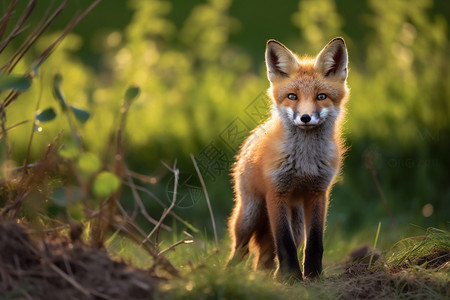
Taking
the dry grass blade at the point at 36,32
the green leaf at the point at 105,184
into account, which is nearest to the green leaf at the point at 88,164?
the green leaf at the point at 105,184

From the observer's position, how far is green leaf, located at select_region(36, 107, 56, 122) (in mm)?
2611

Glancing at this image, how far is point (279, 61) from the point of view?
4094 millimetres

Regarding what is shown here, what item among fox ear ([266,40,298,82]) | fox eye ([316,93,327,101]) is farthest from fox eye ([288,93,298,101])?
fox ear ([266,40,298,82])

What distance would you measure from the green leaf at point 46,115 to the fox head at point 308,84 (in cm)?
162

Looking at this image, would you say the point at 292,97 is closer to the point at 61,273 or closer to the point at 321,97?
the point at 321,97

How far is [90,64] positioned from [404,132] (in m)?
7.82

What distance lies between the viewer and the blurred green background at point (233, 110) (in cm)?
660

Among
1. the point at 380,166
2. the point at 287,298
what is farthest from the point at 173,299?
the point at 380,166

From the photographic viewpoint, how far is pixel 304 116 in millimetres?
3650

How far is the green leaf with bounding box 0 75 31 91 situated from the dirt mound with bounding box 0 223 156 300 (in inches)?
24.9

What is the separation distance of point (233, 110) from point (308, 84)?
3.69 metres

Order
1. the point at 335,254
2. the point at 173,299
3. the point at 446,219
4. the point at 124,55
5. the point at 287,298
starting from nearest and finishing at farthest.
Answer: the point at 173,299 → the point at 287,298 → the point at 335,254 → the point at 446,219 → the point at 124,55

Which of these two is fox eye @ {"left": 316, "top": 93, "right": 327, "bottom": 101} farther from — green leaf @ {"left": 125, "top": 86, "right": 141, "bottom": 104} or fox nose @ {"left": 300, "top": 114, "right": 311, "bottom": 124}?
green leaf @ {"left": 125, "top": 86, "right": 141, "bottom": 104}

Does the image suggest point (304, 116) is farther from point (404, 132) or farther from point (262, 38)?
point (262, 38)
